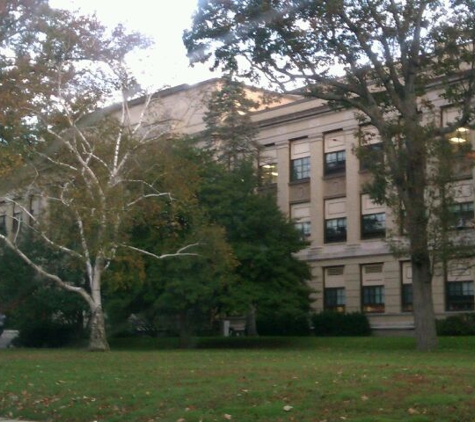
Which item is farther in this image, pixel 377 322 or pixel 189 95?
pixel 377 322

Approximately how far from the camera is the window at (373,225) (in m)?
51.5

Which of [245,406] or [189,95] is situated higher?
[189,95]

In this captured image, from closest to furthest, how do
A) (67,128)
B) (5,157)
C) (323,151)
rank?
(5,157)
(67,128)
(323,151)

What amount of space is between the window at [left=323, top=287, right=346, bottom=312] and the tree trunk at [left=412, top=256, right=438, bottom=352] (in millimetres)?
20709

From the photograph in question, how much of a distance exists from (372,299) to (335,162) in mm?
8397

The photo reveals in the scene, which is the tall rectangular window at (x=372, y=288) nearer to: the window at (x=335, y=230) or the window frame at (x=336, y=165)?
the window at (x=335, y=230)

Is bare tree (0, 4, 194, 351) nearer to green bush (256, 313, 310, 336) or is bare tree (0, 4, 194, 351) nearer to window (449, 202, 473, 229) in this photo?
window (449, 202, 473, 229)

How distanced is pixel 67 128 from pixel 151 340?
18053mm

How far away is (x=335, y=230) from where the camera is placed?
54.3m

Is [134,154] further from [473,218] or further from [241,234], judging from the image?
[473,218]

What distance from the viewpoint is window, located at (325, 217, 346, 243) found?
5391 cm

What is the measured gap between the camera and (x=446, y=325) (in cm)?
4600

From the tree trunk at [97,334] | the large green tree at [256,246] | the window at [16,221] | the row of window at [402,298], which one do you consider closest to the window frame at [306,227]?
the row of window at [402,298]

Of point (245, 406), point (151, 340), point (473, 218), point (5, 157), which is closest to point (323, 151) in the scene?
point (151, 340)
